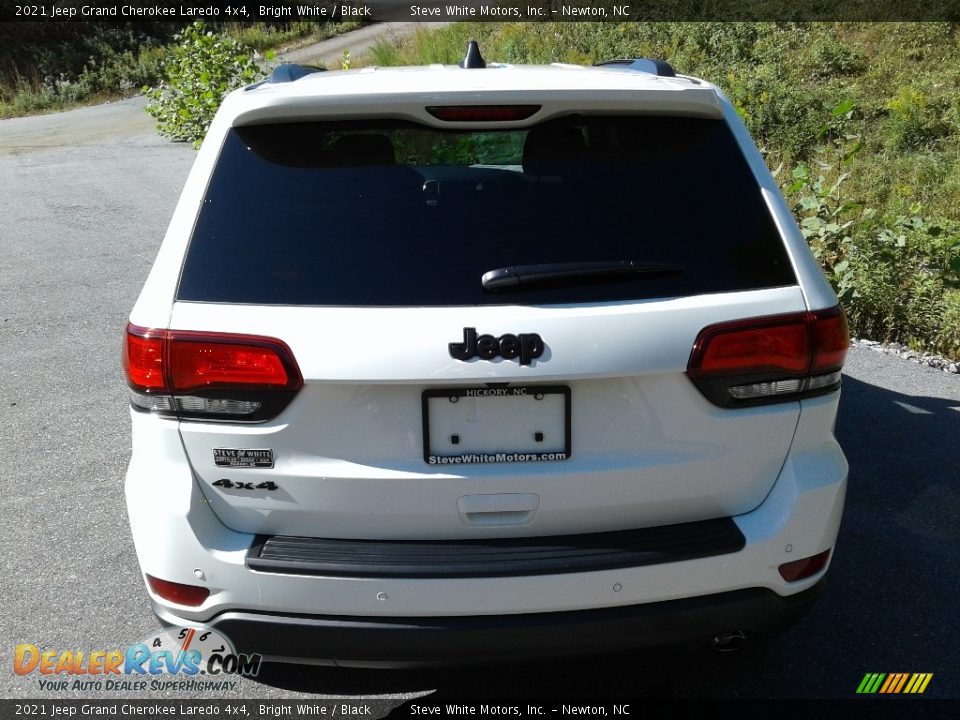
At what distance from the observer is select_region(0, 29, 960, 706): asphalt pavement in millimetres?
3152

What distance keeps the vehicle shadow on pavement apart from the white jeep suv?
33 cm

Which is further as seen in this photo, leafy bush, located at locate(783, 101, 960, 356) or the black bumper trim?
leafy bush, located at locate(783, 101, 960, 356)

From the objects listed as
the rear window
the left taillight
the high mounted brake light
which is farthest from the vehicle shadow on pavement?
the high mounted brake light

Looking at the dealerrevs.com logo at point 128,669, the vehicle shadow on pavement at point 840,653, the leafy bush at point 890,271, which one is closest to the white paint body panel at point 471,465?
the vehicle shadow on pavement at point 840,653

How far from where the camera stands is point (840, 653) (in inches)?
130

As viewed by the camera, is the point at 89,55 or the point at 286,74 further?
the point at 89,55

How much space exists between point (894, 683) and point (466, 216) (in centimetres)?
211

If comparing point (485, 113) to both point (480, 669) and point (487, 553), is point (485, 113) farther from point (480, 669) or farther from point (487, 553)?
point (480, 669)

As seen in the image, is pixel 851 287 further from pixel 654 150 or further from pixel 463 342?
pixel 463 342

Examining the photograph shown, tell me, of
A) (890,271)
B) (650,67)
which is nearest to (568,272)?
(650,67)

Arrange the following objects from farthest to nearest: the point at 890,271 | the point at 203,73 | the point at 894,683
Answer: the point at 203,73, the point at 890,271, the point at 894,683

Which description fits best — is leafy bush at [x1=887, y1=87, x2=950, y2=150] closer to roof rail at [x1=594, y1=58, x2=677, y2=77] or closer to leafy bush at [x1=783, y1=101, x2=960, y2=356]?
leafy bush at [x1=783, y1=101, x2=960, y2=356]

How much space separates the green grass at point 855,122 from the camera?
686 cm

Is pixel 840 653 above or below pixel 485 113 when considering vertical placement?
below
